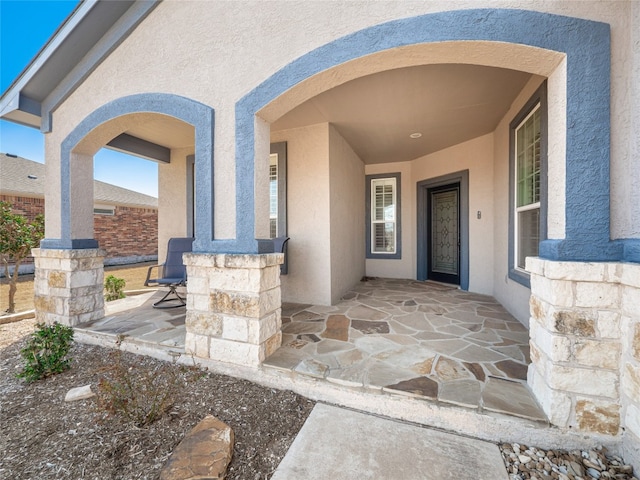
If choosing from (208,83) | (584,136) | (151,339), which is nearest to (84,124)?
(208,83)

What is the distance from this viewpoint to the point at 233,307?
2146mm

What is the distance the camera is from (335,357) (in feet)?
7.25

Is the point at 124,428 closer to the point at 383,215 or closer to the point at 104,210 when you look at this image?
the point at 383,215

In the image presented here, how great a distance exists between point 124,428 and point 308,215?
2.93m

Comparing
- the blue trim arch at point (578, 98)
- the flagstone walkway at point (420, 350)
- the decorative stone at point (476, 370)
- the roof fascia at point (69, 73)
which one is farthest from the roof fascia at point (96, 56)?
the decorative stone at point (476, 370)

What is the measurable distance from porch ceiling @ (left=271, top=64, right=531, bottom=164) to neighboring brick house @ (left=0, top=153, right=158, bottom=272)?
26.5 feet

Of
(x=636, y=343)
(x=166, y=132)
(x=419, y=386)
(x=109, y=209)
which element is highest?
(x=166, y=132)

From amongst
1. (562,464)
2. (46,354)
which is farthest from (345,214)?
(46,354)

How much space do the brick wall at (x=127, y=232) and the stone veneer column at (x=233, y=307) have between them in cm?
1028

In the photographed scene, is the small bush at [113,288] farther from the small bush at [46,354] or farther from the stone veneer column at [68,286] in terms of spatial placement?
the small bush at [46,354]

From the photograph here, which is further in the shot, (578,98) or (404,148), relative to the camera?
(404,148)

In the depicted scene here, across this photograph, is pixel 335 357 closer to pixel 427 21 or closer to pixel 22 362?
pixel 427 21

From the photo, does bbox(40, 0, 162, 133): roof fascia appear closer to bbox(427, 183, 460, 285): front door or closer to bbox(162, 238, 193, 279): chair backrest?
bbox(162, 238, 193, 279): chair backrest

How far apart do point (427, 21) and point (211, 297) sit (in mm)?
2592
